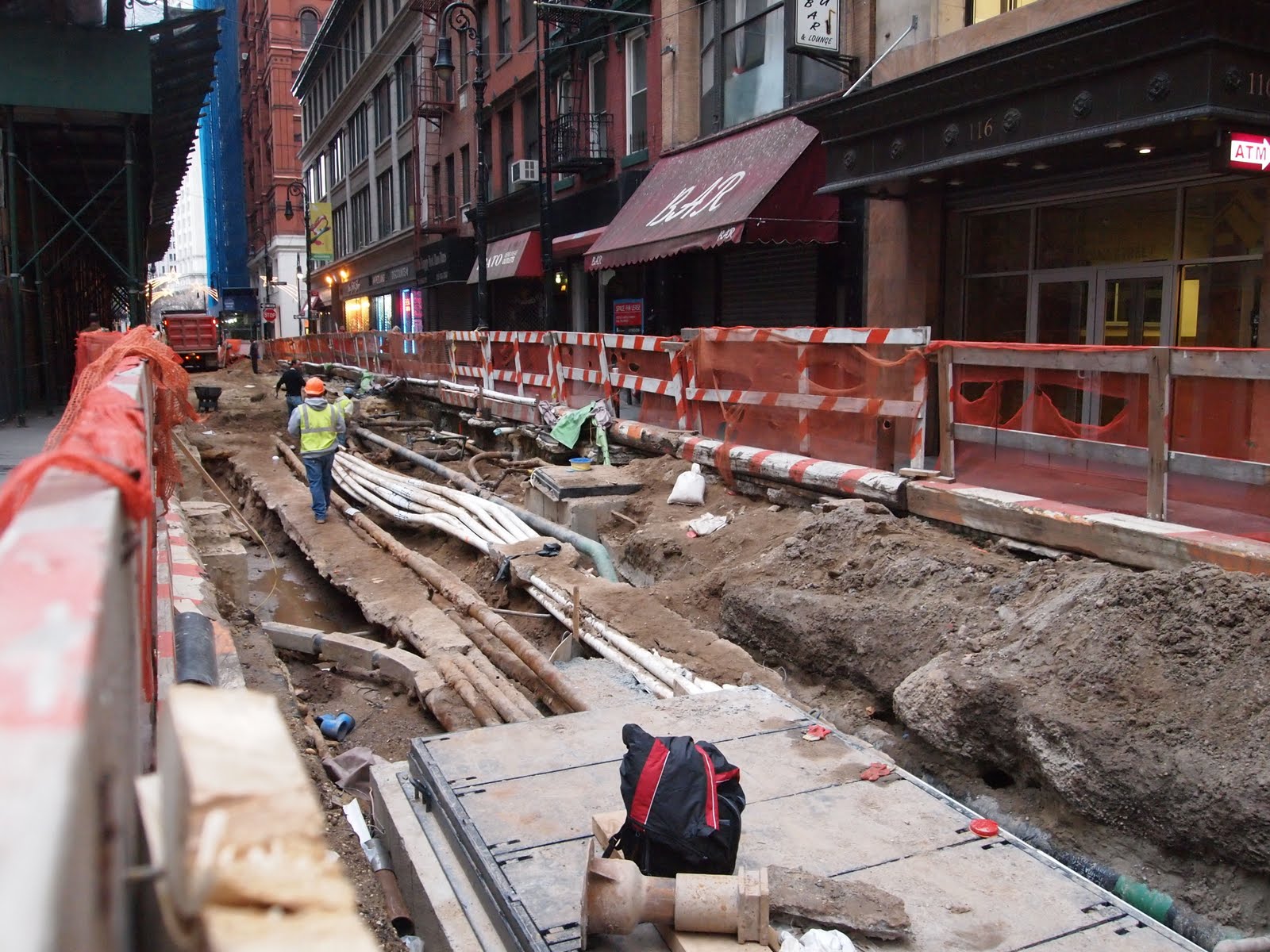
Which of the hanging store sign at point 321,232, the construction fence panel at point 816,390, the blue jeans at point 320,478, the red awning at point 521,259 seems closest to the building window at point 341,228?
the hanging store sign at point 321,232

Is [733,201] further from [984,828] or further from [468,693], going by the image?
[984,828]

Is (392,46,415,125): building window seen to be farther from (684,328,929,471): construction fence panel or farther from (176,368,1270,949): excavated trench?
(176,368,1270,949): excavated trench

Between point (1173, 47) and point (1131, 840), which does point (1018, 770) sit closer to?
point (1131, 840)

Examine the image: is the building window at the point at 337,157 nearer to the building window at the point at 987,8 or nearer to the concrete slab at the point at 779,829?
the building window at the point at 987,8

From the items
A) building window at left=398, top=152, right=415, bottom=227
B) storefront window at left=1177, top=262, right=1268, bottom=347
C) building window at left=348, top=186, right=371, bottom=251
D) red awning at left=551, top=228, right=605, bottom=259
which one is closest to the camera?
storefront window at left=1177, top=262, right=1268, bottom=347

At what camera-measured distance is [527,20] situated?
1082 inches

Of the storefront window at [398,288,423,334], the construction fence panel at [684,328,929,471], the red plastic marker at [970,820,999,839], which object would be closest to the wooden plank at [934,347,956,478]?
the construction fence panel at [684,328,929,471]

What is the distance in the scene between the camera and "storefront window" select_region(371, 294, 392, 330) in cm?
4522

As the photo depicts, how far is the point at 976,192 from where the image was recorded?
43.9 feet

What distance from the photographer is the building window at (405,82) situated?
127ft

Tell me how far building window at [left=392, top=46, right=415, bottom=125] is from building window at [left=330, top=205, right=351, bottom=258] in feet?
45.4

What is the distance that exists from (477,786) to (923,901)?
7.02 feet

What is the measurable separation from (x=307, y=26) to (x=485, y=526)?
71082 mm

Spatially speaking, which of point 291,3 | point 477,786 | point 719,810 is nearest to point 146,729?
point 719,810
